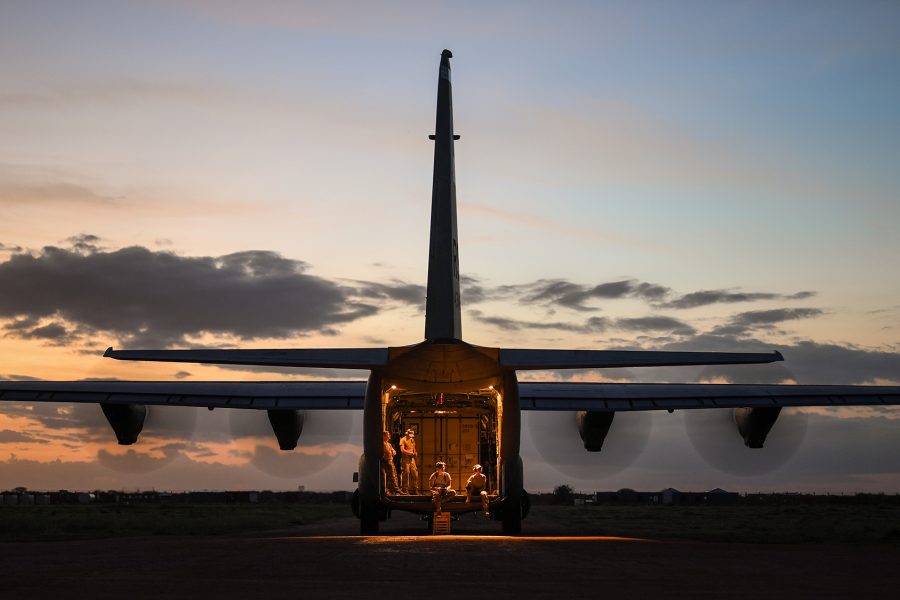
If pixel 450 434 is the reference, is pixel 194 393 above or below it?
above

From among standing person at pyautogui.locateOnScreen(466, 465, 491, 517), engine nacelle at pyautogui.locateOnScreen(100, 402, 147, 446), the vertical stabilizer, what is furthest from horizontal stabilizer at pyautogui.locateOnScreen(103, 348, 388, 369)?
engine nacelle at pyautogui.locateOnScreen(100, 402, 147, 446)

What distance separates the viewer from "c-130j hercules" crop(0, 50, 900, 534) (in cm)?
1881

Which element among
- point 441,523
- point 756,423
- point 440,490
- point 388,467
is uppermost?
point 756,423

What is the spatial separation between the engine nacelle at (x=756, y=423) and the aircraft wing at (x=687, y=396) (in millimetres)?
604

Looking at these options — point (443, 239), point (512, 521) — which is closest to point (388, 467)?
point (512, 521)

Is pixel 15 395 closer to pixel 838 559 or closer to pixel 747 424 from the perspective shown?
pixel 747 424

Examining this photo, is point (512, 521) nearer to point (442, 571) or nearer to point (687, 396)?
point (687, 396)

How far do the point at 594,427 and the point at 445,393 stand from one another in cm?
961

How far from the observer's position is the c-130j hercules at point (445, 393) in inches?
741

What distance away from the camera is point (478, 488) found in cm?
2245

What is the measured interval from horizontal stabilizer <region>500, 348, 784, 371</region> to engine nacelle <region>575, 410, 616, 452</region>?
34.1 ft

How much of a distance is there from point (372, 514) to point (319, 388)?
774 centimetres

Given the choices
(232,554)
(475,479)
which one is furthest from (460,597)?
(475,479)

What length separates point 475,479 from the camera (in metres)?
22.5
